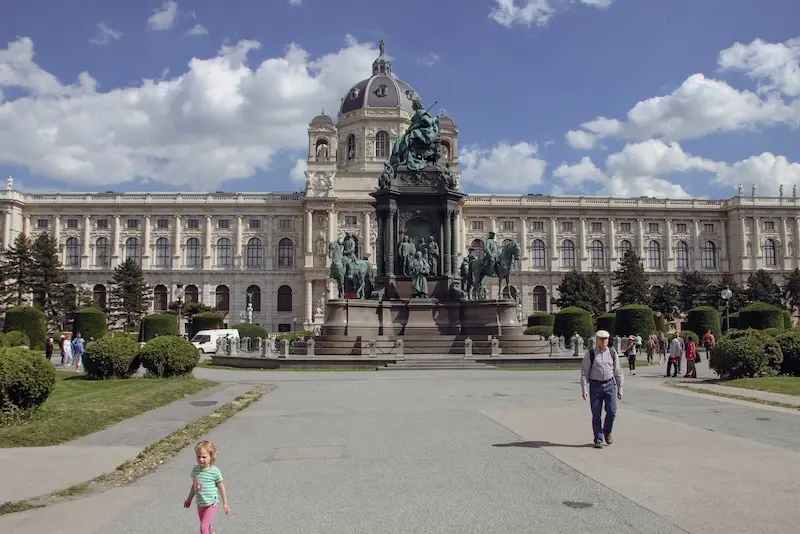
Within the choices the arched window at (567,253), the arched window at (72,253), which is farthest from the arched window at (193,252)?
the arched window at (567,253)

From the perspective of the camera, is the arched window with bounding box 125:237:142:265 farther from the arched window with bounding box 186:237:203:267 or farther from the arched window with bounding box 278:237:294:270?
the arched window with bounding box 278:237:294:270

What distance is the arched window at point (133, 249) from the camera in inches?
4203

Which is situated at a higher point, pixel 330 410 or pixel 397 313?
pixel 397 313

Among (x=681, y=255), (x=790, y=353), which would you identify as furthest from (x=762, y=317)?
(x=681, y=255)

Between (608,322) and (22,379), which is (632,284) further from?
(22,379)

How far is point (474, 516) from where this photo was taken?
7203mm

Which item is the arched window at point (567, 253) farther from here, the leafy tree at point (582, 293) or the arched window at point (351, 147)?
the arched window at point (351, 147)

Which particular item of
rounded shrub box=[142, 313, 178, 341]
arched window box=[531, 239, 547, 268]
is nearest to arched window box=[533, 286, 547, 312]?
arched window box=[531, 239, 547, 268]

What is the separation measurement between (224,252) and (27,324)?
52762 mm

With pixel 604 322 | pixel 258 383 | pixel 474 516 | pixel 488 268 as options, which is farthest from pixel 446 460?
pixel 604 322

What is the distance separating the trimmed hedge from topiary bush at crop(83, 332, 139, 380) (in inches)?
1620

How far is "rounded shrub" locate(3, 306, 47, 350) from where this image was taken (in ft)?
181

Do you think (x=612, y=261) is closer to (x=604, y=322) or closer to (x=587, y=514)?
(x=604, y=322)

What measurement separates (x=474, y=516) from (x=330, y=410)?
961 centimetres
